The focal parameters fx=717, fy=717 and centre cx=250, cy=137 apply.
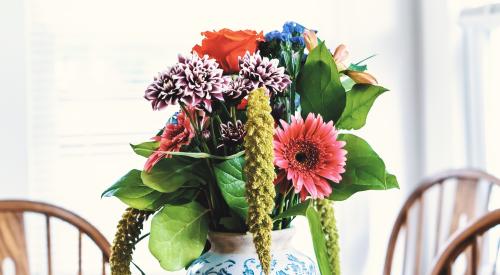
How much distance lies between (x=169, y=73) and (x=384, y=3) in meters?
1.54

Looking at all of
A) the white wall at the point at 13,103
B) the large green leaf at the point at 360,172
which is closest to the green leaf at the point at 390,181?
the large green leaf at the point at 360,172

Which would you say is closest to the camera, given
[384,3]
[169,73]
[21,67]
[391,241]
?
[169,73]

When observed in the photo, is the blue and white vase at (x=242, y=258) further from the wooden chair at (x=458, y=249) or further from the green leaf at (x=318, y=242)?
the wooden chair at (x=458, y=249)

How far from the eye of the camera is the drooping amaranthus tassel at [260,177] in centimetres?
71

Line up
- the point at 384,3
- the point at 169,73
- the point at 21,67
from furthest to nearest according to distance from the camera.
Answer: the point at 384,3 < the point at 21,67 < the point at 169,73

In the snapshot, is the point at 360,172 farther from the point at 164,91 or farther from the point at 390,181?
the point at 164,91

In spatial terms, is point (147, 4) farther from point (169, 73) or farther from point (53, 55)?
point (169, 73)

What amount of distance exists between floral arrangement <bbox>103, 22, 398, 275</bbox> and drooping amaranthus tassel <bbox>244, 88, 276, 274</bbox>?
3 centimetres

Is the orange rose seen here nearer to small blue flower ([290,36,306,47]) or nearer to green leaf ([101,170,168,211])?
small blue flower ([290,36,306,47])

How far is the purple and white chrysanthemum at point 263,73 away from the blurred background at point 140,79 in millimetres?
1343

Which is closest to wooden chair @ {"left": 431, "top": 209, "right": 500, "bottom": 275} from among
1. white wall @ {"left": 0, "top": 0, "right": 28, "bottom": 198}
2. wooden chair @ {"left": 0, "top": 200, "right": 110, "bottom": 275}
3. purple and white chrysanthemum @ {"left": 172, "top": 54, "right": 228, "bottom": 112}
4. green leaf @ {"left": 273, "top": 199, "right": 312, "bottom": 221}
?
green leaf @ {"left": 273, "top": 199, "right": 312, "bottom": 221}

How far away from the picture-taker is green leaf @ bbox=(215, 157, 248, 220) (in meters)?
0.79

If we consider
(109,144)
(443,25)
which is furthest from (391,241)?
(109,144)

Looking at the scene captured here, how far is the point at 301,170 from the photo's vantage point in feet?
2.54
